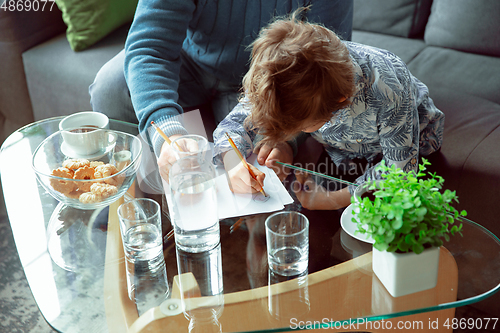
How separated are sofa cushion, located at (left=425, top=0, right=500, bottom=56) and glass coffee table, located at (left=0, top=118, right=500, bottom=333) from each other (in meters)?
1.02

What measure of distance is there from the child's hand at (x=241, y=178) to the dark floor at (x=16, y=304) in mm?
626

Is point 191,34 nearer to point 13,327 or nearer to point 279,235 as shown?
point 279,235

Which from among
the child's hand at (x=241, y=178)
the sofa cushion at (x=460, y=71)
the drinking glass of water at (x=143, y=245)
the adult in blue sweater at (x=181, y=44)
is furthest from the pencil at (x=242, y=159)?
the sofa cushion at (x=460, y=71)

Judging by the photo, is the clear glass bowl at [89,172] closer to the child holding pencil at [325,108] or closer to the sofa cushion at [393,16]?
the child holding pencil at [325,108]

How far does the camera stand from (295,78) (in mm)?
886

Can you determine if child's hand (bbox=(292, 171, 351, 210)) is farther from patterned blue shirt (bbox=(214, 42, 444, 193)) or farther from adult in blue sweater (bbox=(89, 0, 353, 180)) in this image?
adult in blue sweater (bbox=(89, 0, 353, 180))

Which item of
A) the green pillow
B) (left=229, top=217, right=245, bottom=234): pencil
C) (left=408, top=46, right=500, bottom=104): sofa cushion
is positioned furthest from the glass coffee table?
the green pillow

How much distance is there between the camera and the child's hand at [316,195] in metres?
0.97

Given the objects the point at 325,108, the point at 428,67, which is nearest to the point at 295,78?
the point at 325,108

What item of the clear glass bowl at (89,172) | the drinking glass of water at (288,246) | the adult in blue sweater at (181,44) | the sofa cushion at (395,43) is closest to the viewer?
the drinking glass of water at (288,246)

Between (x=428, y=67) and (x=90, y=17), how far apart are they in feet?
4.32

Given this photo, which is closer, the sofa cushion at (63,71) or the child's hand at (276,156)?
the child's hand at (276,156)

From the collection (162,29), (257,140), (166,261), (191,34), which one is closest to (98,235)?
(166,261)

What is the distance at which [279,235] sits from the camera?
0.78 metres
